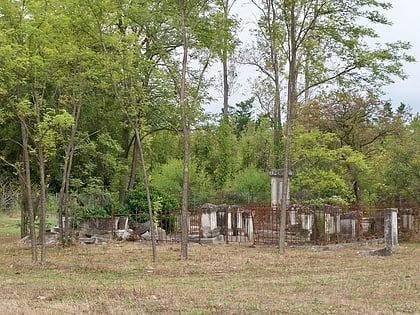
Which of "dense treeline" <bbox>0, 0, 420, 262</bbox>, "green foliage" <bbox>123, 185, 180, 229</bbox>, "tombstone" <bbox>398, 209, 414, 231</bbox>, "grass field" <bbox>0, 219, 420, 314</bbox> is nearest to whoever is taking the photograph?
"grass field" <bbox>0, 219, 420, 314</bbox>

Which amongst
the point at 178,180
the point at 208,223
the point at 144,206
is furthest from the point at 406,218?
the point at 178,180

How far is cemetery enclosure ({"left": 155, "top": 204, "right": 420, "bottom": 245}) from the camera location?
78.4 feet

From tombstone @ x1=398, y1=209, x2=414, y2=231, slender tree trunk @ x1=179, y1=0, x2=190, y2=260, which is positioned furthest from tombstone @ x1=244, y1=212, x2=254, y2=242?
slender tree trunk @ x1=179, y1=0, x2=190, y2=260

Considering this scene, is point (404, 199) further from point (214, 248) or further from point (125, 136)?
point (125, 136)

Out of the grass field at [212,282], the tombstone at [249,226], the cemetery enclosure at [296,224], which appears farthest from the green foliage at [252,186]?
the grass field at [212,282]

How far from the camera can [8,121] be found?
26.1 metres

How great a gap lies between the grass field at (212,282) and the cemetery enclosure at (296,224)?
2336 mm

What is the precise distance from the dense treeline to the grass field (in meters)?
2.49

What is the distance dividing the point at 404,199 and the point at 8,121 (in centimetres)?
1779

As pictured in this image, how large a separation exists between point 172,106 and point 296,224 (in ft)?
28.8

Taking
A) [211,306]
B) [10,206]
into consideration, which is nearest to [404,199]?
[211,306]

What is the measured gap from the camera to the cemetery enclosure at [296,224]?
23.9m

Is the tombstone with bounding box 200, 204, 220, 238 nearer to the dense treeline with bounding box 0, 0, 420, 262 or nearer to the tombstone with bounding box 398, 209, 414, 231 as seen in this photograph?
the dense treeline with bounding box 0, 0, 420, 262

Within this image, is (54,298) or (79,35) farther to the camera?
(79,35)
